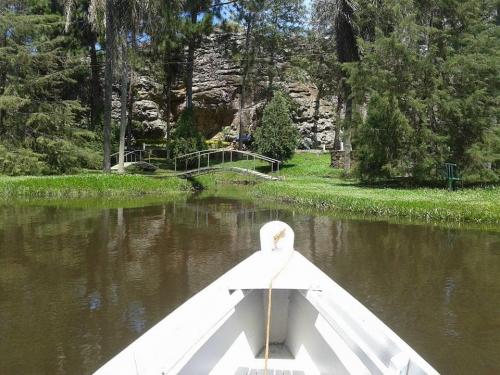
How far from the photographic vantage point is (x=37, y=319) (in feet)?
21.9

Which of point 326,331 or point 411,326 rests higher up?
point 326,331

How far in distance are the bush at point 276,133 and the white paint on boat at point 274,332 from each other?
91.3 ft

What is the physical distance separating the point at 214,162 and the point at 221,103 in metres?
8.94

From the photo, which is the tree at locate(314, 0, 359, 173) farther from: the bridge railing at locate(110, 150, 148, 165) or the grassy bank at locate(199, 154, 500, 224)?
the bridge railing at locate(110, 150, 148, 165)

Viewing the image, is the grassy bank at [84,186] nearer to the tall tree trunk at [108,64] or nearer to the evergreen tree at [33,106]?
the tall tree trunk at [108,64]

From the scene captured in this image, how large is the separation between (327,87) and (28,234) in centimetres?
3174

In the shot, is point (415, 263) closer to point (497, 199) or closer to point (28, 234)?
point (497, 199)

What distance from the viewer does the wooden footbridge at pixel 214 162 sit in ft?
91.6

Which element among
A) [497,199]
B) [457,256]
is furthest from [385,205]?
[457,256]

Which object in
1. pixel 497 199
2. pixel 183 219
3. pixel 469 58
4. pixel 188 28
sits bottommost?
pixel 183 219

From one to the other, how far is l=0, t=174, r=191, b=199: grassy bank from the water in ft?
16.4

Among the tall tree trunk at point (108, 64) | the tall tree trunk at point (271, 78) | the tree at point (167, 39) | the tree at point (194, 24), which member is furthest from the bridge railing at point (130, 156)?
the tall tree trunk at point (271, 78)

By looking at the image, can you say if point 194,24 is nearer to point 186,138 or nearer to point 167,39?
point 167,39

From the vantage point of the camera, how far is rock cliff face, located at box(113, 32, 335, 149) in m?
43.2
